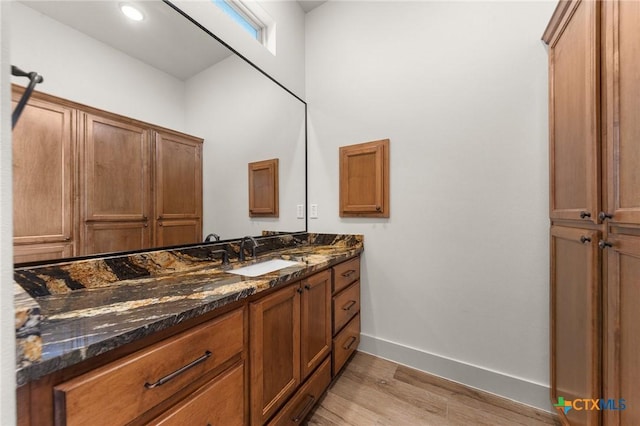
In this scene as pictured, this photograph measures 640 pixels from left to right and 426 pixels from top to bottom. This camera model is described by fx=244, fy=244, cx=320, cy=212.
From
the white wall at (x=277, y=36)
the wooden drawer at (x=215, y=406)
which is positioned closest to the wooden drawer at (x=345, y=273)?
the wooden drawer at (x=215, y=406)

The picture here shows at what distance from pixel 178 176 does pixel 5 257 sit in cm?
99

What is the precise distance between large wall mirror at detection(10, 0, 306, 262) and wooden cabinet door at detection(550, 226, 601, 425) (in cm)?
173

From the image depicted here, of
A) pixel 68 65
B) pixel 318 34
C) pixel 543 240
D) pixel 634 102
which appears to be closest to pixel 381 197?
pixel 543 240

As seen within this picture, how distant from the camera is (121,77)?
108 cm

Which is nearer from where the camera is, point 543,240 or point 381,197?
point 543,240

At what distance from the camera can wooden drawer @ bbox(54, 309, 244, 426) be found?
20.4 inches

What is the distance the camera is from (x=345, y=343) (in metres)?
1.74

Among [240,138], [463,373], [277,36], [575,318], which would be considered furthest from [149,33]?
[463,373]

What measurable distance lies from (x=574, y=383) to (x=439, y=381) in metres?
→ 0.77

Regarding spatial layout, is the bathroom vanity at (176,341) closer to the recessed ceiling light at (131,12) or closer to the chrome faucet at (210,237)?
the chrome faucet at (210,237)

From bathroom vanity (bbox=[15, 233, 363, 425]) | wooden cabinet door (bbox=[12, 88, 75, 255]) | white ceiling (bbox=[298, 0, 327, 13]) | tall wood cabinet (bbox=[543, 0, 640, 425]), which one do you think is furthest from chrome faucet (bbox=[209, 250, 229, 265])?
white ceiling (bbox=[298, 0, 327, 13])

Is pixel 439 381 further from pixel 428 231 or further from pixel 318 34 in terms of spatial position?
pixel 318 34

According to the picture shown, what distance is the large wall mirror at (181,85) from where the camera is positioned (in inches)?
35.4

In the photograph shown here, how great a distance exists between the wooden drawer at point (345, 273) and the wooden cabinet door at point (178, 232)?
0.87 meters
